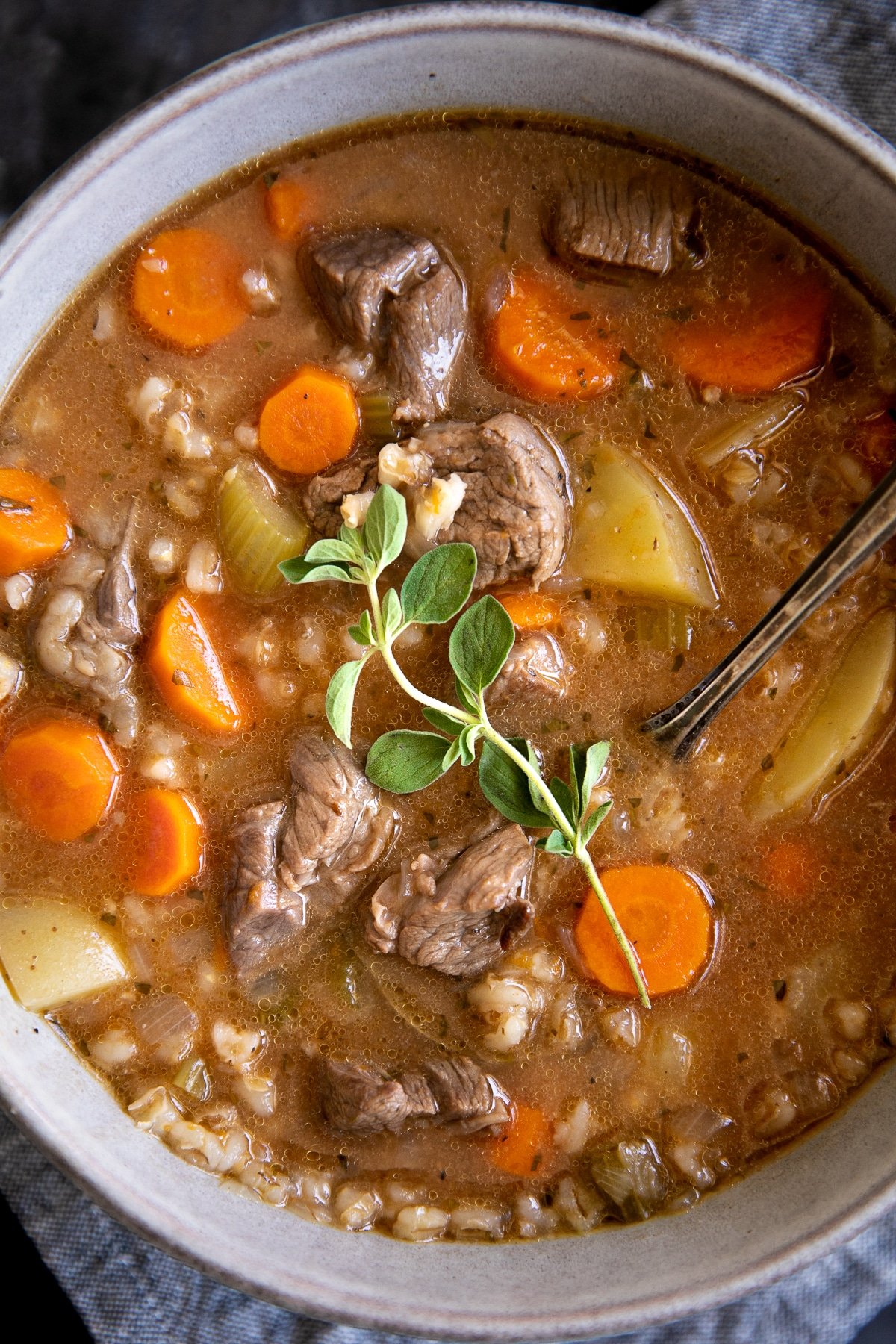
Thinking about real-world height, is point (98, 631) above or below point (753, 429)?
below

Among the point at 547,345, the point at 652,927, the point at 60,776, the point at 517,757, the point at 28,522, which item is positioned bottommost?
the point at 60,776

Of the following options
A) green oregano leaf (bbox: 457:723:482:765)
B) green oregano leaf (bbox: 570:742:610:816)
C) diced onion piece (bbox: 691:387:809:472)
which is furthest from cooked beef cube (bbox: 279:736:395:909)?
diced onion piece (bbox: 691:387:809:472)

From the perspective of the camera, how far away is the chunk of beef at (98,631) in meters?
2.79

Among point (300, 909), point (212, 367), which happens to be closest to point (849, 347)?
point (212, 367)

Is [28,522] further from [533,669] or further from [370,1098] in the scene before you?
[370,1098]

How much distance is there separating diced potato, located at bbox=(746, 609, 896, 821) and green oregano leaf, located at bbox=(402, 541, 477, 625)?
99cm

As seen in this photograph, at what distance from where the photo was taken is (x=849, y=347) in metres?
2.88

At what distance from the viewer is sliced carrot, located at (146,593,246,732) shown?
2.83m

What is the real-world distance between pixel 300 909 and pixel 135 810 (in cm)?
51

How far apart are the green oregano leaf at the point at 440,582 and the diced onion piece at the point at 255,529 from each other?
1.53ft

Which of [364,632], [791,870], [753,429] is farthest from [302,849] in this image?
[753,429]

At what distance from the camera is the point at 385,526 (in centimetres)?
247

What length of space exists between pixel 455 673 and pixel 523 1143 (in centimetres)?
127

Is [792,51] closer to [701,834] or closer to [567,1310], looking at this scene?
[701,834]
